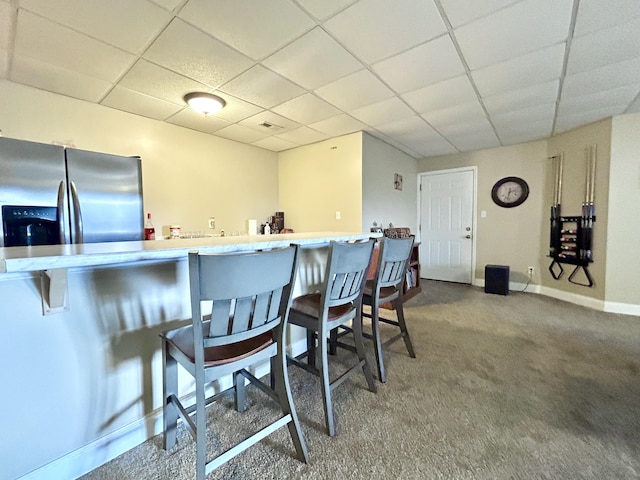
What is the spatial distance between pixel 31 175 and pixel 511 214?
5939 mm

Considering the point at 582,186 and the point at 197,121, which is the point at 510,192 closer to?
the point at 582,186

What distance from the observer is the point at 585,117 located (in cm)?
333

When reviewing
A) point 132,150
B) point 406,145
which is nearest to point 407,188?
point 406,145

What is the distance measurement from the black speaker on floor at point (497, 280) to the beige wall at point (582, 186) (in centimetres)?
66

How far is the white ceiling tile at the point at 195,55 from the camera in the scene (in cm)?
185

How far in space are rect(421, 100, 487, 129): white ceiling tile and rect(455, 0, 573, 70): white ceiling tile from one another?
0.91 m

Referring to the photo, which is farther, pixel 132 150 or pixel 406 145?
pixel 406 145

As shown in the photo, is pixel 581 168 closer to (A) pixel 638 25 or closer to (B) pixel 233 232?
(A) pixel 638 25

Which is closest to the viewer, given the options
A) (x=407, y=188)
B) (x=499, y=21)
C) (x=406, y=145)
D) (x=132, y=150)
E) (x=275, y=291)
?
(x=275, y=291)

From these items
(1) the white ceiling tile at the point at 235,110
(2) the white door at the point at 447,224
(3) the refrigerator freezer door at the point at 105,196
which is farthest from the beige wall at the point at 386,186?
(3) the refrigerator freezer door at the point at 105,196

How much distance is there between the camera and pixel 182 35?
1853mm

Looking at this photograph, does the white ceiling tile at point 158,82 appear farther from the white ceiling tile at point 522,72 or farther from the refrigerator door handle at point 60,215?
the white ceiling tile at point 522,72

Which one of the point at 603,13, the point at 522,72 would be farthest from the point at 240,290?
the point at 522,72

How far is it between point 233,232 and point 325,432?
337 centimetres
